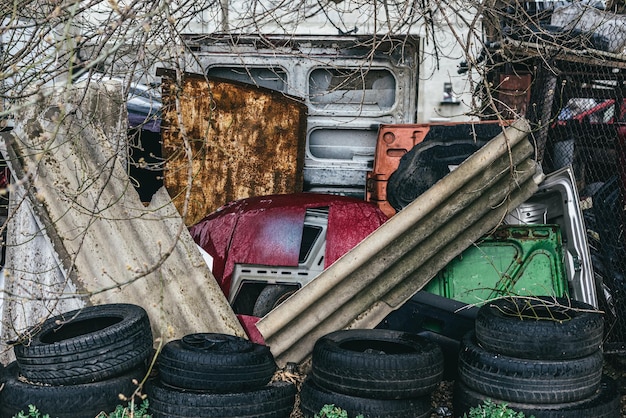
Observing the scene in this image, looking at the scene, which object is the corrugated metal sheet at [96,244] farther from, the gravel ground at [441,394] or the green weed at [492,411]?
the green weed at [492,411]

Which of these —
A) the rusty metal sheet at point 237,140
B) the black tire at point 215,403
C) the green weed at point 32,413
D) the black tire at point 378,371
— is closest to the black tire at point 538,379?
the black tire at point 378,371

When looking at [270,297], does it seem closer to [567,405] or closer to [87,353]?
[87,353]

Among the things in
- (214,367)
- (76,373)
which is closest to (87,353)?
(76,373)

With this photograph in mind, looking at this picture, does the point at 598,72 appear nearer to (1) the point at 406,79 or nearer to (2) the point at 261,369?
(1) the point at 406,79

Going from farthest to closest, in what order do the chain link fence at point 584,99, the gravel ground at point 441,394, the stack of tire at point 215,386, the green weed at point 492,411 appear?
the chain link fence at point 584,99
the gravel ground at point 441,394
the stack of tire at point 215,386
the green weed at point 492,411

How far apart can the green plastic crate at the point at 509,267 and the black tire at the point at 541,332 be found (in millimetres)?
811

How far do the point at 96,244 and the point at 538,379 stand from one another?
305 centimetres

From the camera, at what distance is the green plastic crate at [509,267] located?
Answer: 541cm

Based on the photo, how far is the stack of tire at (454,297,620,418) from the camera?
414 centimetres

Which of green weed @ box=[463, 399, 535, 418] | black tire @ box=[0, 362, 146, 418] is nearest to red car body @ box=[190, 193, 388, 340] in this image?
black tire @ box=[0, 362, 146, 418]

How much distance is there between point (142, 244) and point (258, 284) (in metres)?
0.90

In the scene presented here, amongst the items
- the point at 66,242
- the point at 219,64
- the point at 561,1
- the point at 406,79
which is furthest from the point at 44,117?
the point at 561,1

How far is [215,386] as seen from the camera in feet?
13.6

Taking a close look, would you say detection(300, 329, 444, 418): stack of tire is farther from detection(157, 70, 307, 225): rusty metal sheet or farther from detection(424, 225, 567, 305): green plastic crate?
detection(157, 70, 307, 225): rusty metal sheet
